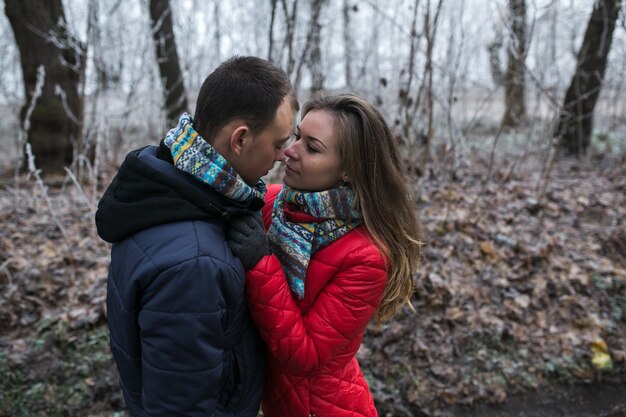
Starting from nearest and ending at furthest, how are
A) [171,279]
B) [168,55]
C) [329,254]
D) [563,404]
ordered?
→ [171,279] → [329,254] → [563,404] → [168,55]

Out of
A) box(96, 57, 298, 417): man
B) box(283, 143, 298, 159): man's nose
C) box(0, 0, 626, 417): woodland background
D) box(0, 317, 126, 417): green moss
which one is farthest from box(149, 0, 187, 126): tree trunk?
box(96, 57, 298, 417): man

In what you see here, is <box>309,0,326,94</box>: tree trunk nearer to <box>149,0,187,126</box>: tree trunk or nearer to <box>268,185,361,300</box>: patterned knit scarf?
<box>149,0,187,126</box>: tree trunk

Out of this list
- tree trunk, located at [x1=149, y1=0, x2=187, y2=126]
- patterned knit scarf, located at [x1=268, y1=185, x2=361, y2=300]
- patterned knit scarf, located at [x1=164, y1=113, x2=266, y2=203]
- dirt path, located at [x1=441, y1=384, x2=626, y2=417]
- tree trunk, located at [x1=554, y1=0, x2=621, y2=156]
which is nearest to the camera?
patterned knit scarf, located at [x1=164, y1=113, x2=266, y2=203]

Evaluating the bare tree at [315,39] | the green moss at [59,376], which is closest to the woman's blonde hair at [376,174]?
the green moss at [59,376]

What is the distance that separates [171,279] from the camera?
1.24 metres

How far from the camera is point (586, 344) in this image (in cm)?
380

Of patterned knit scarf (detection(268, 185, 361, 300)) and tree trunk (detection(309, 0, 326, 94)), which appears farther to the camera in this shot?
tree trunk (detection(309, 0, 326, 94))

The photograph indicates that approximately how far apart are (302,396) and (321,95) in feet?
4.05

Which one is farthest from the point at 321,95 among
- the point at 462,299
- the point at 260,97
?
the point at 462,299

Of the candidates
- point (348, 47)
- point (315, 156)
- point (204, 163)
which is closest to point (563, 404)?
point (315, 156)

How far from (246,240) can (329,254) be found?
0.39 meters

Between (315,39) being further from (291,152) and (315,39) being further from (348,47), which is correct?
(291,152)

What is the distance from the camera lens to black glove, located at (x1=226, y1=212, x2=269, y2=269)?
4.58ft

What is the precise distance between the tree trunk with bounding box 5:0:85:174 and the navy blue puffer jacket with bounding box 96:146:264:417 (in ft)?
17.6
